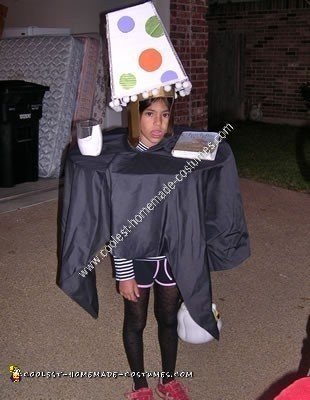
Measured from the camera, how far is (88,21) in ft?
26.6

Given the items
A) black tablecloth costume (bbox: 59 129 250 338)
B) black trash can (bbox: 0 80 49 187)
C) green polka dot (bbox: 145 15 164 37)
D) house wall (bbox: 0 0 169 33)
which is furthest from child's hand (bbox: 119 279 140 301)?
house wall (bbox: 0 0 169 33)

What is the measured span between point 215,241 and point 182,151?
53 cm

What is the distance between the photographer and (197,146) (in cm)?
230

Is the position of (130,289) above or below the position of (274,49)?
below

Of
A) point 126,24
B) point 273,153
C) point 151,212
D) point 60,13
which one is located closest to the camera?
point 151,212

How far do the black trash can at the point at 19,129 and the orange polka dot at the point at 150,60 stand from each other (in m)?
4.37

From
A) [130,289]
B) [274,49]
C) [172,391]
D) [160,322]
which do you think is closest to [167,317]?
[160,322]

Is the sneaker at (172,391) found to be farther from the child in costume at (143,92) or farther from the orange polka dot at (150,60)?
the orange polka dot at (150,60)

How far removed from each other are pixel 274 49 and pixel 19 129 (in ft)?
28.4

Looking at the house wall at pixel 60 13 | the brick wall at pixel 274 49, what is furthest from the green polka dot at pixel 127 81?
the brick wall at pixel 274 49

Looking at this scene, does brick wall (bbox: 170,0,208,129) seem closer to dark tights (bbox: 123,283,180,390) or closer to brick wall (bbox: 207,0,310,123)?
dark tights (bbox: 123,283,180,390)

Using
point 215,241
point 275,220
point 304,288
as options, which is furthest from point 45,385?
point 275,220

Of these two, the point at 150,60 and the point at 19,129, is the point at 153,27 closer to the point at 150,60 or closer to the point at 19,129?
the point at 150,60

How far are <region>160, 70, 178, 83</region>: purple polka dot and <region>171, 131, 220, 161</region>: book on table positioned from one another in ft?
0.91
